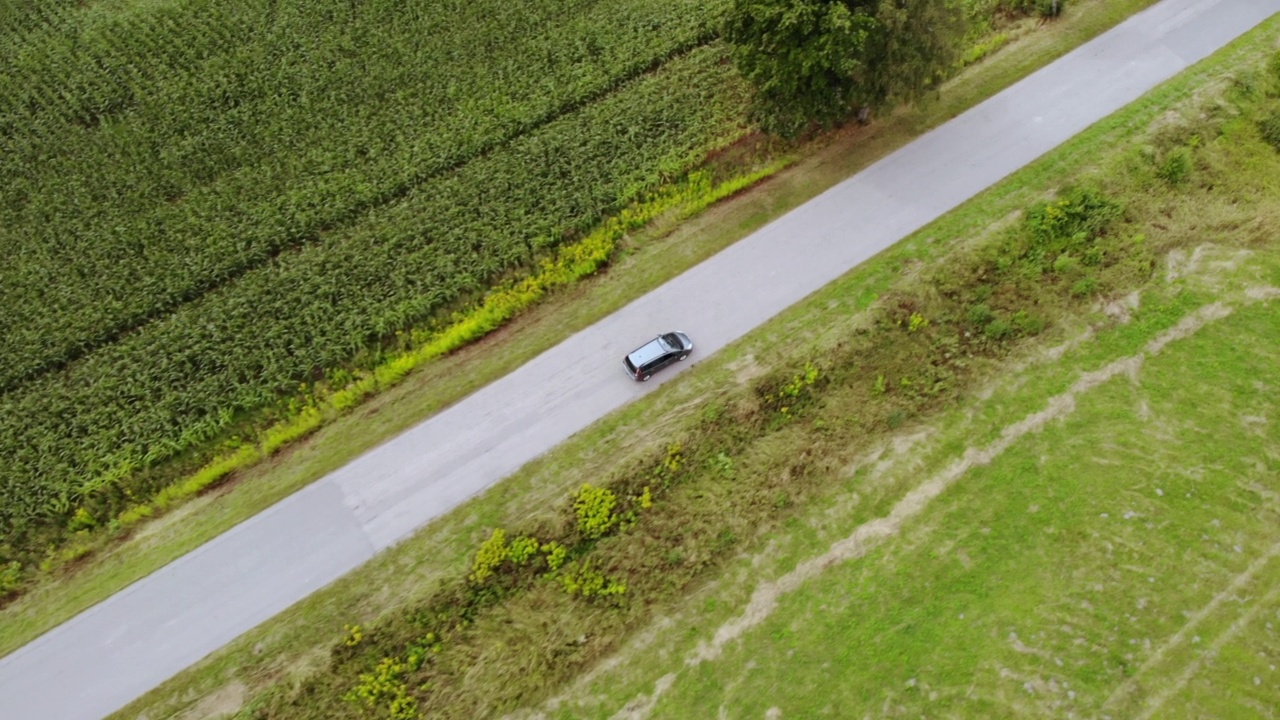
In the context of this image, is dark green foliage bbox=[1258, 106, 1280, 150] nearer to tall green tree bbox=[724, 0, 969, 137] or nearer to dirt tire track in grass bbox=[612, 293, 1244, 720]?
dirt tire track in grass bbox=[612, 293, 1244, 720]

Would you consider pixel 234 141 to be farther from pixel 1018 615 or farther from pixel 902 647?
pixel 1018 615

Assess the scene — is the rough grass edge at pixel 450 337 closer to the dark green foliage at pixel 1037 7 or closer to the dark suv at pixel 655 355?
the dark suv at pixel 655 355

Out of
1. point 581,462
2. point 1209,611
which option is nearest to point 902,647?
point 1209,611

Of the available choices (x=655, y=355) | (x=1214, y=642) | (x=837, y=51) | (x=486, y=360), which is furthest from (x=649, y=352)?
(x=1214, y=642)

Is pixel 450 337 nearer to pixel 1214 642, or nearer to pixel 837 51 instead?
pixel 837 51

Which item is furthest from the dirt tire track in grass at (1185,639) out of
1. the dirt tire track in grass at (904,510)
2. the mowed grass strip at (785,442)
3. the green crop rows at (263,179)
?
the green crop rows at (263,179)

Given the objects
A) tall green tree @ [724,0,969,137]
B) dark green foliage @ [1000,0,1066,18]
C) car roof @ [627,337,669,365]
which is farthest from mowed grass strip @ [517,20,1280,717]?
dark green foliage @ [1000,0,1066,18]
